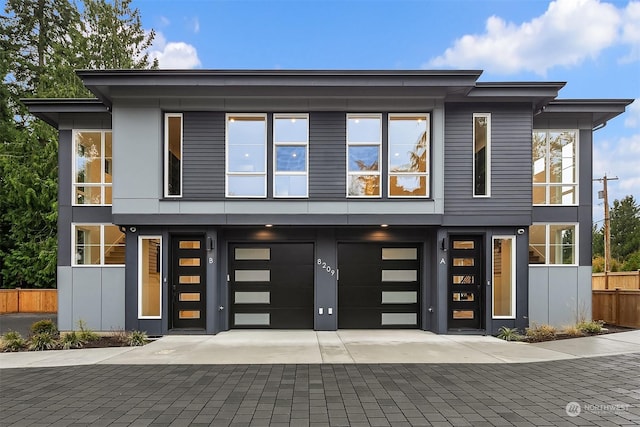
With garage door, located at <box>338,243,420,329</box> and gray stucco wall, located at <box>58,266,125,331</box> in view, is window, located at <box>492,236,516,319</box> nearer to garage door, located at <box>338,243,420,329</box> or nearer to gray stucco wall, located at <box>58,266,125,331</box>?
garage door, located at <box>338,243,420,329</box>

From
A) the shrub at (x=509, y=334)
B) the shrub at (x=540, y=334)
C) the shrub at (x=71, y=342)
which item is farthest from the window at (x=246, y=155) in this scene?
the shrub at (x=540, y=334)

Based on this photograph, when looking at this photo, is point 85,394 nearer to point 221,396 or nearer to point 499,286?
point 221,396

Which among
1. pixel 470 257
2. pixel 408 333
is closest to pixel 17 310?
pixel 408 333

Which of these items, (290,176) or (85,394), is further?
(290,176)

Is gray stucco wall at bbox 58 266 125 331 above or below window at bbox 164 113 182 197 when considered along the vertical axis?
below

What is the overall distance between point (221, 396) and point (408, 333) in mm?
5632

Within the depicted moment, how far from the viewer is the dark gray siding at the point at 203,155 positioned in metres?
9.16

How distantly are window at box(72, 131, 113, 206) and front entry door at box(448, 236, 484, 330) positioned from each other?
9.51 meters

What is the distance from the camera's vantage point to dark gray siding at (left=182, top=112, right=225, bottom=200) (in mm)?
9164

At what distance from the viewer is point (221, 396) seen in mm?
5016

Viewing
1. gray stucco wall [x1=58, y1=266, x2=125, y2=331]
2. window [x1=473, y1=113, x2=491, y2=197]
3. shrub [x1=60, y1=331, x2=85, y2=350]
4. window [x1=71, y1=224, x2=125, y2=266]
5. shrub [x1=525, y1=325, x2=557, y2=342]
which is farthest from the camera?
window [x1=71, y1=224, x2=125, y2=266]

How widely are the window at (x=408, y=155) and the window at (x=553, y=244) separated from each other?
12.2ft

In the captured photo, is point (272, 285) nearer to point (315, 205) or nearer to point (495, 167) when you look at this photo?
point (315, 205)

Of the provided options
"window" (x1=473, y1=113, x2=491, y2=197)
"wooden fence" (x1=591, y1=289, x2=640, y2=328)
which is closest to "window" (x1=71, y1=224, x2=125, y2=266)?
"window" (x1=473, y1=113, x2=491, y2=197)
